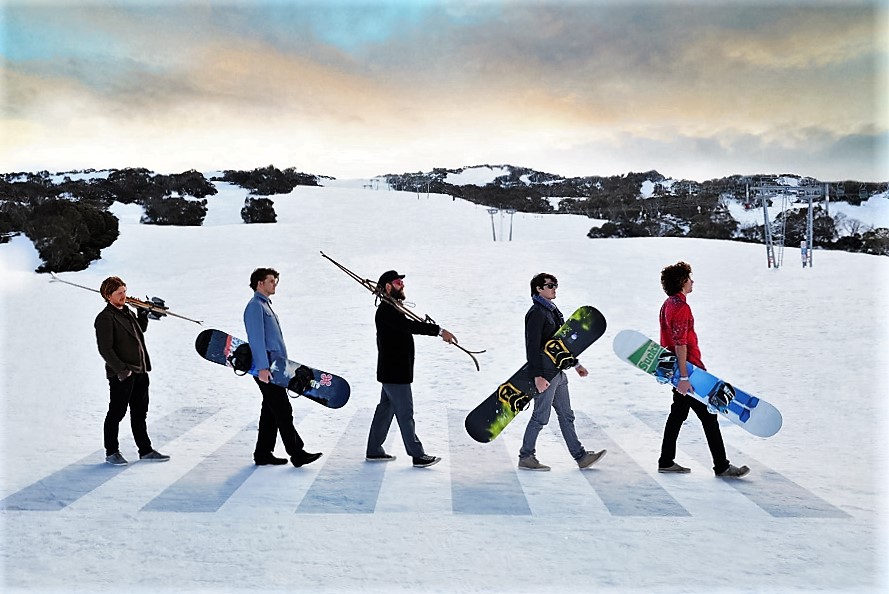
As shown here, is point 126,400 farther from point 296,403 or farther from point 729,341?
point 729,341

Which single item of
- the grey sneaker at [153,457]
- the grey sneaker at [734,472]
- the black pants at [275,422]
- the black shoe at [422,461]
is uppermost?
the black pants at [275,422]

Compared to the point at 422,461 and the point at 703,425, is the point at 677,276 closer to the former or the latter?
the point at 703,425

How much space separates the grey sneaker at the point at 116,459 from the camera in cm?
550

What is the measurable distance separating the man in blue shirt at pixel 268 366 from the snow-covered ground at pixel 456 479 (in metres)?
0.19

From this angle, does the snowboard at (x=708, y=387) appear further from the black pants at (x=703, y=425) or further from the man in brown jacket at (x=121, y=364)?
the man in brown jacket at (x=121, y=364)

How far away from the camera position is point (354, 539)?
4039 mm

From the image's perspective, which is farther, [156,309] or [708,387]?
[156,309]

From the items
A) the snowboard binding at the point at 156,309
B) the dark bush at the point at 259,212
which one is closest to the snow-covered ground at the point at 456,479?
the snowboard binding at the point at 156,309

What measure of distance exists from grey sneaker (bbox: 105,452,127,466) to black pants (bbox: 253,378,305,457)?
1.07 m

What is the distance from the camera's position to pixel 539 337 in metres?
5.29

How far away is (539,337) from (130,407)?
3.36 meters

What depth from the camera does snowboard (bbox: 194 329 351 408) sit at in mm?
5570

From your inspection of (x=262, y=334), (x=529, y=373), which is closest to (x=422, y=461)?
(x=529, y=373)

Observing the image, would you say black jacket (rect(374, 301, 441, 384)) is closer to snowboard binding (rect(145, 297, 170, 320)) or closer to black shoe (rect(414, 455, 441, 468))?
black shoe (rect(414, 455, 441, 468))
